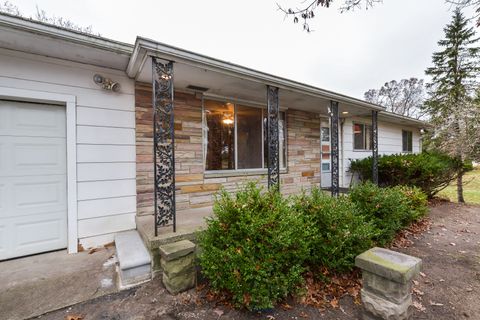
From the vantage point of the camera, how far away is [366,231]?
106 inches

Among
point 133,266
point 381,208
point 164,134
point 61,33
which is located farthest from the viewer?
point 381,208

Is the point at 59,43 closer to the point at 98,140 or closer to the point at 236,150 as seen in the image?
the point at 98,140

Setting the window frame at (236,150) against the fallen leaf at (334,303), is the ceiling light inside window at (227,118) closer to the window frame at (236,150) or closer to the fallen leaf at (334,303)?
the window frame at (236,150)

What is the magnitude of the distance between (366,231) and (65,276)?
3.72 m

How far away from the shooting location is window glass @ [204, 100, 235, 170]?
4.54 metres

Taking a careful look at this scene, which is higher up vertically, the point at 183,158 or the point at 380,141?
the point at 380,141

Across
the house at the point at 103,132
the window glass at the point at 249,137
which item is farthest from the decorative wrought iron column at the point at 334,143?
the window glass at the point at 249,137

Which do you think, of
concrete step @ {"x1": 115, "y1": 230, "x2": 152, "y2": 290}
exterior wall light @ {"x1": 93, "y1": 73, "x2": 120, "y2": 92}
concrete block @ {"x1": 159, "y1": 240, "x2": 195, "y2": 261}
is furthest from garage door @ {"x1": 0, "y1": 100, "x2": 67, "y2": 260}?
concrete block @ {"x1": 159, "y1": 240, "x2": 195, "y2": 261}

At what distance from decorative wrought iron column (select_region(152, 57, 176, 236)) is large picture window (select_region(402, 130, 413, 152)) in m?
10.8

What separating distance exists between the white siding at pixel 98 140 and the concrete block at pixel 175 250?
1.59 metres

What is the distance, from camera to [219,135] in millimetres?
4691

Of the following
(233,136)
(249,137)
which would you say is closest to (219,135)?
(233,136)

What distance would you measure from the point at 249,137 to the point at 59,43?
3669mm

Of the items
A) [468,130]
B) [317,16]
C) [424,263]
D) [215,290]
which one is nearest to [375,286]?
[215,290]
